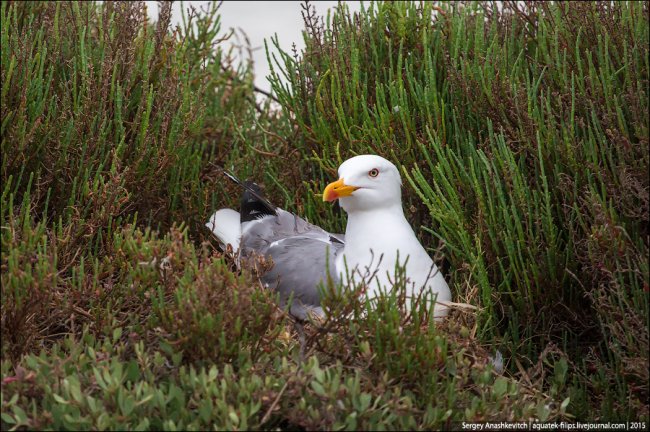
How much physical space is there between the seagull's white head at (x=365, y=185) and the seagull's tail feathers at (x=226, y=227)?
77 cm

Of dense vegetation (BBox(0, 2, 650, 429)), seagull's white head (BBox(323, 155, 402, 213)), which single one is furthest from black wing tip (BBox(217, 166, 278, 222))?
seagull's white head (BBox(323, 155, 402, 213))

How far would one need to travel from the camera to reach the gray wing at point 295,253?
13.0 ft

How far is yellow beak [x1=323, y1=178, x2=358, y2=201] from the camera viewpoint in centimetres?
390

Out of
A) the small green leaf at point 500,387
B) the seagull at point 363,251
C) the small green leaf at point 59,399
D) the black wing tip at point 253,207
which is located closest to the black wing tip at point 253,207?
the black wing tip at point 253,207

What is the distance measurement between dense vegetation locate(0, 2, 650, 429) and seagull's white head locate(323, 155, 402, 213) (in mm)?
154

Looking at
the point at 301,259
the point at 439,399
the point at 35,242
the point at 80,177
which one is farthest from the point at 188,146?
the point at 439,399

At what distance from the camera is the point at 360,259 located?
3.95 m

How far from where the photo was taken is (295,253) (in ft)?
13.8

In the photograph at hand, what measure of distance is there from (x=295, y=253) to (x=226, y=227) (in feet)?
1.97

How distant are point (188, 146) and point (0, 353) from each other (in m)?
2.00

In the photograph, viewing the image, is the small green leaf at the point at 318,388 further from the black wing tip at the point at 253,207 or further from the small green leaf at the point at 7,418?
the black wing tip at the point at 253,207

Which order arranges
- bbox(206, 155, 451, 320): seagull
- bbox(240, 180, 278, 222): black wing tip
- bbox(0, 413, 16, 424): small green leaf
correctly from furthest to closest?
bbox(240, 180, 278, 222): black wing tip < bbox(206, 155, 451, 320): seagull < bbox(0, 413, 16, 424): small green leaf

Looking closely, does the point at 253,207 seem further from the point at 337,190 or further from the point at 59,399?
the point at 59,399

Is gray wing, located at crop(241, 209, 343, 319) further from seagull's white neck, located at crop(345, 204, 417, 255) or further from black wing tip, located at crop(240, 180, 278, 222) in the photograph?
seagull's white neck, located at crop(345, 204, 417, 255)
